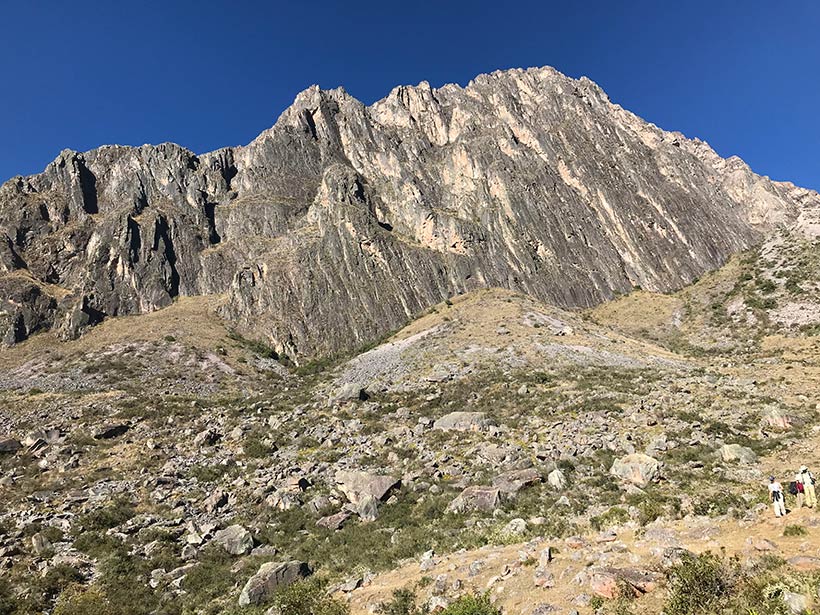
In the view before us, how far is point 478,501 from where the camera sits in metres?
21.1

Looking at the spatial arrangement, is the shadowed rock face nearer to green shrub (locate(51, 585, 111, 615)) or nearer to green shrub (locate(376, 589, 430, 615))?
green shrub (locate(51, 585, 111, 615))

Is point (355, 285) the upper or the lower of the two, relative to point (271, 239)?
lower

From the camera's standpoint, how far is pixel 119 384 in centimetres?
5534

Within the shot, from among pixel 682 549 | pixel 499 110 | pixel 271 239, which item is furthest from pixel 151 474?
pixel 499 110

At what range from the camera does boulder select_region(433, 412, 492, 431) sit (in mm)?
31656

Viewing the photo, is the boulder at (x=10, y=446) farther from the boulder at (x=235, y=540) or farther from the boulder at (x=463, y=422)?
the boulder at (x=463, y=422)

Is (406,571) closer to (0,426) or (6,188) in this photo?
(0,426)

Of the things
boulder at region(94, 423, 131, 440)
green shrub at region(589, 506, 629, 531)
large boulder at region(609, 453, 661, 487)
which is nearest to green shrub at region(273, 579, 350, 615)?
green shrub at region(589, 506, 629, 531)

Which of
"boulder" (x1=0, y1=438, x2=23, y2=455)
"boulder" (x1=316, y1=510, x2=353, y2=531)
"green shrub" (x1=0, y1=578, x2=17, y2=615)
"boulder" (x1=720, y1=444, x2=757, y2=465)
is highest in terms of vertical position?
"boulder" (x1=0, y1=438, x2=23, y2=455)

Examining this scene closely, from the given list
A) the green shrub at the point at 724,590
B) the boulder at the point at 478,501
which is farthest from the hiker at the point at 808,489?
the boulder at the point at 478,501

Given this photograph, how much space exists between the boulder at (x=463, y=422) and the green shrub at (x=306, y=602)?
688 inches

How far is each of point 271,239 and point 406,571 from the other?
9470 centimetres

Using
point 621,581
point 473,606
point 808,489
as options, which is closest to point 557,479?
point 808,489

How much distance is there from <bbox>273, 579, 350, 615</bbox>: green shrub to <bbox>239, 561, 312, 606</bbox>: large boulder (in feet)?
3.09
